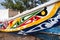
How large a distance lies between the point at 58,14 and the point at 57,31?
1.64 ft

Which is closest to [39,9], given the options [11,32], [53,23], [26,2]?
[53,23]

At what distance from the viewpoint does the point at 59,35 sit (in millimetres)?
5715

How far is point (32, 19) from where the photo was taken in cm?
619

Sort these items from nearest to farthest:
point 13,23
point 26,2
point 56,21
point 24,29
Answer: point 56,21 < point 24,29 < point 13,23 < point 26,2

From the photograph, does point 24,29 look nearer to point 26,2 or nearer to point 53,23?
point 53,23

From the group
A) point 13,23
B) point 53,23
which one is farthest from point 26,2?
point 53,23

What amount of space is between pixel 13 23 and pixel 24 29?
Answer: 2.22ft

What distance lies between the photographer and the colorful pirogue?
5.69 metres

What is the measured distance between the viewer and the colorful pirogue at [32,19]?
18.7 ft

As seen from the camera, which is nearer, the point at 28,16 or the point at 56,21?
the point at 56,21

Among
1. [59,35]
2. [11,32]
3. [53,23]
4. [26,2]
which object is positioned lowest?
[26,2]

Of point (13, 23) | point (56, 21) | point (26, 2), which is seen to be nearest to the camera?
point (56, 21)

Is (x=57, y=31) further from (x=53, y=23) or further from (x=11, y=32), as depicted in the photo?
(x=11, y=32)

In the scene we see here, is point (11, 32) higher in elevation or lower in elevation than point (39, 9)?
lower
